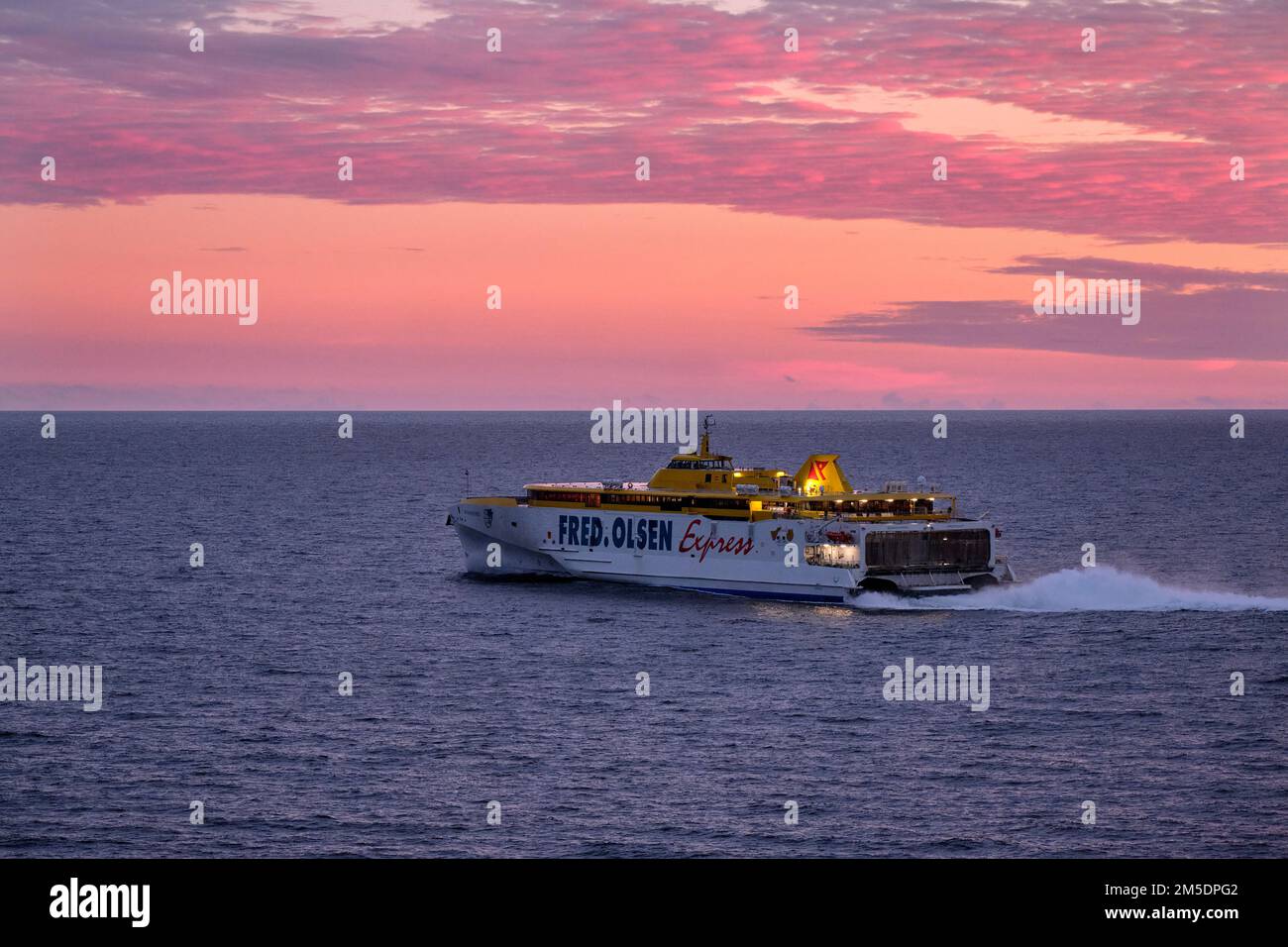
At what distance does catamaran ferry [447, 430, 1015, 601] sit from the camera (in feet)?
293

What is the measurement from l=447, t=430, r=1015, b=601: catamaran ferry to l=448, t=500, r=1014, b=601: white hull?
84mm

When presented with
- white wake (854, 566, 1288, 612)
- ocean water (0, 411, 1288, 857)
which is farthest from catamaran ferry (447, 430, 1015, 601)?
ocean water (0, 411, 1288, 857)

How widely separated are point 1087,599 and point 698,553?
2424cm

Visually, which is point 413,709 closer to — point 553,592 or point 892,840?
point 892,840

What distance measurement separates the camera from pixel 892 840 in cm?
4569

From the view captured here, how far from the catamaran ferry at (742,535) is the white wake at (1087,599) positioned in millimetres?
906

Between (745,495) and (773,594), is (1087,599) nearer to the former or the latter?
(773,594)

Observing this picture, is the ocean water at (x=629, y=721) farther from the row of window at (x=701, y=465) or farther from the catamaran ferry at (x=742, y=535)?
the row of window at (x=701, y=465)

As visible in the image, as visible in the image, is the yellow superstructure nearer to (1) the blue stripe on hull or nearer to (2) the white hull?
(2) the white hull

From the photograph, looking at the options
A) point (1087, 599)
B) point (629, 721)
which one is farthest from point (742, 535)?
point (629, 721)

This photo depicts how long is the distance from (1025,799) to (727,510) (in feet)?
148

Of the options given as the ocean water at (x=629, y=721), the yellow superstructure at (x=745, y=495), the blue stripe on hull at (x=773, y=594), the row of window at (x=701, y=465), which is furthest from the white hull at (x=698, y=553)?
the row of window at (x=701, y=465)

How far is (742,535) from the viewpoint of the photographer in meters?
92.8
